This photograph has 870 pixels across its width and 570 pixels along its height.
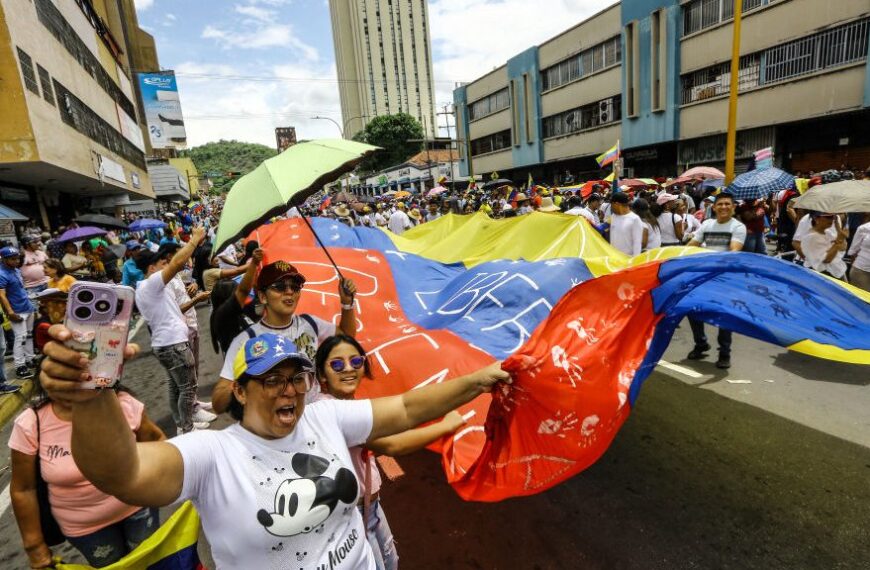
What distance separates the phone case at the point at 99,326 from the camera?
1014mm

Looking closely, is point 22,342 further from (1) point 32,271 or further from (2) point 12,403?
(1) point 32,271

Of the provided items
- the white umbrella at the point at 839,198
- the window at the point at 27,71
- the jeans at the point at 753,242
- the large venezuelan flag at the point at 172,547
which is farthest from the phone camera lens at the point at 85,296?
the window at the point at 27,71

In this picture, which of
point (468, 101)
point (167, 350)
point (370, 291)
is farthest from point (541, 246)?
point (468, 101)

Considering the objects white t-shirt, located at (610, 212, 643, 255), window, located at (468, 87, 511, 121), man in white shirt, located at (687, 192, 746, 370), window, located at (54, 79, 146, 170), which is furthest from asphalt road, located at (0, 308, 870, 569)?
window, located at (468, 87, 511, 121)

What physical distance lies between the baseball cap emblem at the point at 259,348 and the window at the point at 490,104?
1554 inches

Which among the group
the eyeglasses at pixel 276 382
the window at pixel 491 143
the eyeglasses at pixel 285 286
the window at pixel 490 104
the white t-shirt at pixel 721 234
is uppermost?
the window at pixel 490 104

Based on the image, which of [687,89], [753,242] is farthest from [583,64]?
[753,242]

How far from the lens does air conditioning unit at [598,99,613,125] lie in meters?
29.0

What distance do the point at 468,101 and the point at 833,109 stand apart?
30491mm

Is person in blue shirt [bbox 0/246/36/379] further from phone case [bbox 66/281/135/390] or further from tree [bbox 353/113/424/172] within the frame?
tree [bbox 353/113/424/172]

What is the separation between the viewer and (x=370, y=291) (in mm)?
5484

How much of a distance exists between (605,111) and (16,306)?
30012 millimetres

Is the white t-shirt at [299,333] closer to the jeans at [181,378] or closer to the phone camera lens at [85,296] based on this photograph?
the jeans at [181,378]

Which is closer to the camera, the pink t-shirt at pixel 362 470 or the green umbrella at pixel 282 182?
the pink t-shirt at pixel 362 470
